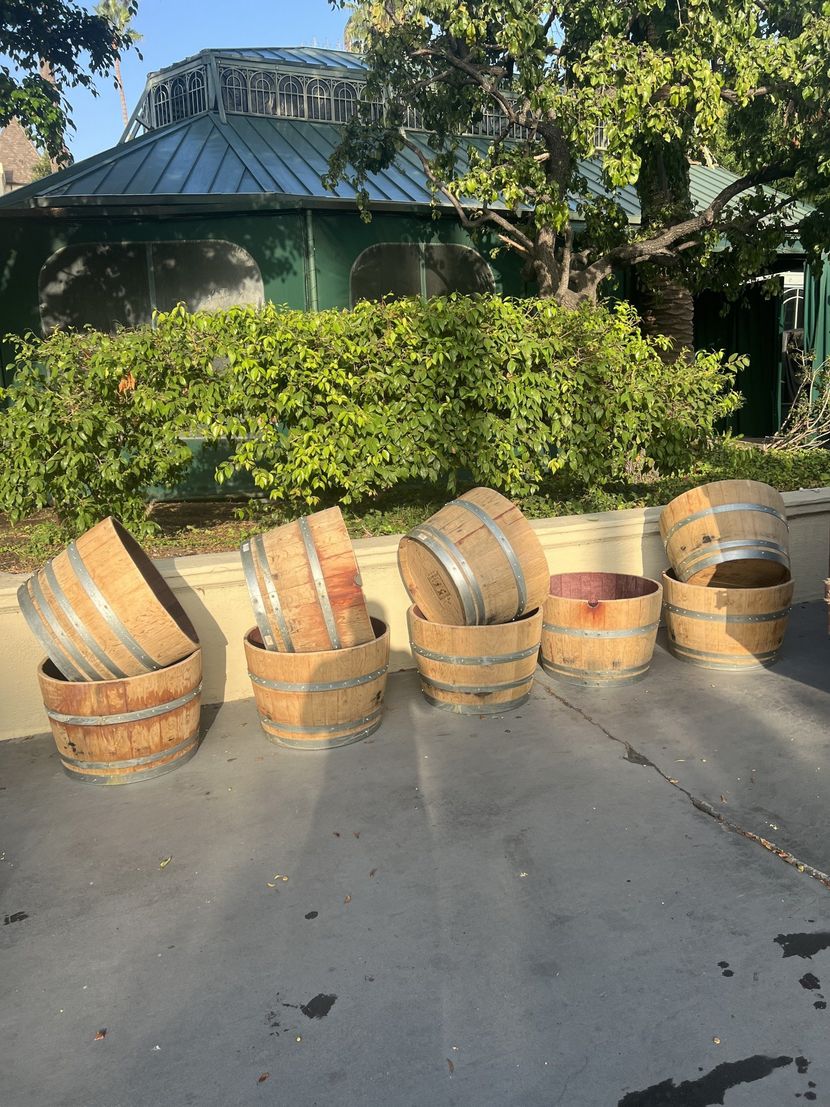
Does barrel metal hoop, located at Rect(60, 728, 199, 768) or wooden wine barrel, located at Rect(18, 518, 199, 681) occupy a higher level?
wooden wine barrel, located at Rect(18, 518, 199, 681)

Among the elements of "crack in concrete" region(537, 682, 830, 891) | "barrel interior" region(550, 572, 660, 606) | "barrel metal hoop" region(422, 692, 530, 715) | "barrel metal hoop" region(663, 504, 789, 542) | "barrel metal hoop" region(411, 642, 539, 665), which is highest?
"barrel metal hoop" region(663, 504, 789, 542)

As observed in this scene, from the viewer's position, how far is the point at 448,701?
5.78 m

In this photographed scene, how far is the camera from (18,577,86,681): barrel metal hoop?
15.5 ft

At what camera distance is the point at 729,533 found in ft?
20.9

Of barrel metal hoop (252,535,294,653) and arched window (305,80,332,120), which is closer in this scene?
barrel metal hoop (252,535,294,653)

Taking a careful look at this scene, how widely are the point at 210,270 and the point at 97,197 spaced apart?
1.59m

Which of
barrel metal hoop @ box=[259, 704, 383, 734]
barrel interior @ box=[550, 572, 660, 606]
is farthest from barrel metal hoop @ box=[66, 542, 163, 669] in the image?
barrel interior @ box=[550, 572, 660, 606]

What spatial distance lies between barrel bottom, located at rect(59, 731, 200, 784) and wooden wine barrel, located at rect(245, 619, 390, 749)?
603 mm

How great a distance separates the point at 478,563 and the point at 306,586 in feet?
3.67

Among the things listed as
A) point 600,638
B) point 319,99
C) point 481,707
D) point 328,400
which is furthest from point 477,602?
point 319,99

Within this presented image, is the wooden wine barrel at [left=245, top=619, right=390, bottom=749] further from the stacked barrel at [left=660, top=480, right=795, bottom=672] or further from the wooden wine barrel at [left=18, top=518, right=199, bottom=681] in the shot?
the stacked barrel at [left=660, top=480, right=795, bottom=672]

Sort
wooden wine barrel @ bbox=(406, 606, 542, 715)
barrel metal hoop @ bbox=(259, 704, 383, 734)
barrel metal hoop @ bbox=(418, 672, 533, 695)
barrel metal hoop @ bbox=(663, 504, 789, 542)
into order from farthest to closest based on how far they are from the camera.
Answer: barrel metal hoop @ bbox=(663, 504, 789, 542) → barrel metal hoop @ bbox=(418, 672, 533, 695) → wooden wine barrel @ bbox=(406, 606, 542, 715) → barrel metal hoop @ bbox=(259, 704, 383, 734)

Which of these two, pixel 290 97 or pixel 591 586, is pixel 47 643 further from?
pixel 290 97

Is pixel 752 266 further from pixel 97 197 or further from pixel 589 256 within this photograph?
pixel 97 197
